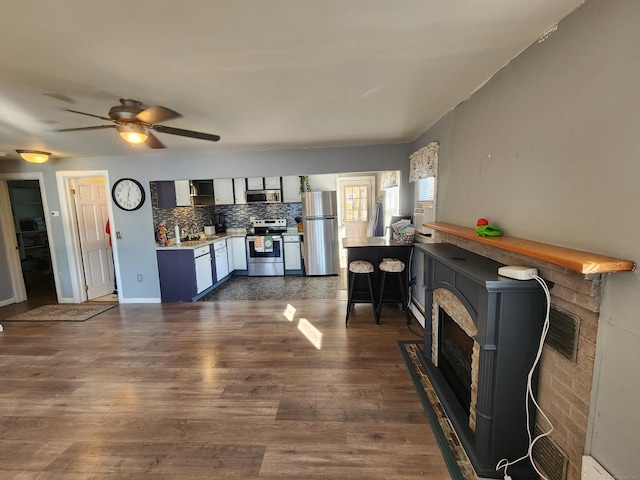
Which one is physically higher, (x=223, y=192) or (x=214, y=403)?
(x=223, y=192)

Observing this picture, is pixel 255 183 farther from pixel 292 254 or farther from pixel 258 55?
pixel 258 55

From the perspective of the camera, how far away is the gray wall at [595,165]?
96 cm

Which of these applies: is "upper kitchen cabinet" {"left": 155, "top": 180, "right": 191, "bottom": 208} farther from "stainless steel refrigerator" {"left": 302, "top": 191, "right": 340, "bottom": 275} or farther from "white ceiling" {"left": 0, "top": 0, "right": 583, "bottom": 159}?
"stainless steel refrigerator" {"left": 302, "top": 191, "right": 340, "bottom": 275}

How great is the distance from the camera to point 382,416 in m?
1.91

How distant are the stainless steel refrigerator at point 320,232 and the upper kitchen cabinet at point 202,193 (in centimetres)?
195

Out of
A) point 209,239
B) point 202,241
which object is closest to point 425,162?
point 202,241

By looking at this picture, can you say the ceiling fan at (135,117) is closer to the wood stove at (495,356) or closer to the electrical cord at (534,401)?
the wood stove at (495,356)

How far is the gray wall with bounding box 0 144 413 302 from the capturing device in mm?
3883

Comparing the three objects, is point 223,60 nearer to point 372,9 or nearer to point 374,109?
point 372,9

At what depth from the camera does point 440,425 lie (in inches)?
71.9

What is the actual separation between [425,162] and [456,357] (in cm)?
198

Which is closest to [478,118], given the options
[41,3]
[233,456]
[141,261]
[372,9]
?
[372,9]

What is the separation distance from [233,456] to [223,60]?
92.7 inches

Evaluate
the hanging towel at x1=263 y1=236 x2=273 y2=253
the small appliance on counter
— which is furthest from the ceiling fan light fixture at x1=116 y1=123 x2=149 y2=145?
the small appliance on counter
